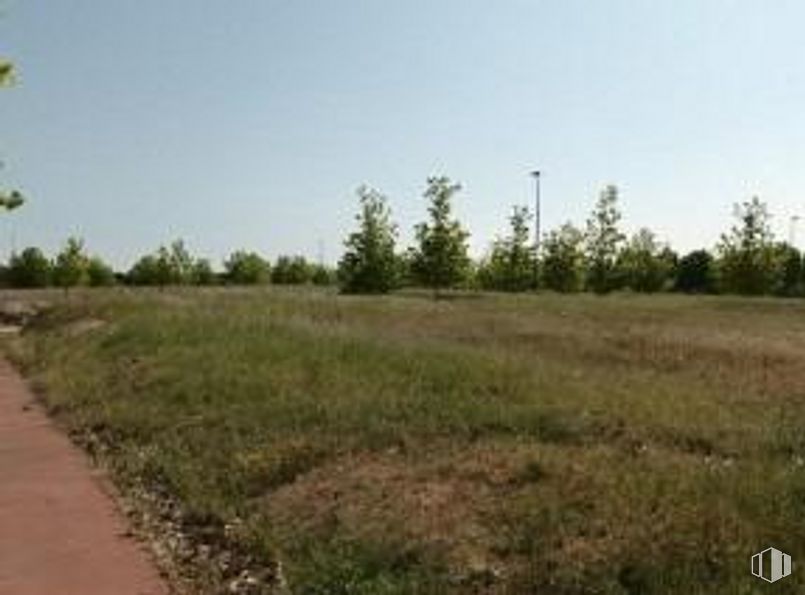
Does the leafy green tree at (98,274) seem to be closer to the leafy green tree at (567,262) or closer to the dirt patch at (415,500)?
the leafy green tree at (567,262)

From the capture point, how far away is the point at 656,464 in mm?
10938

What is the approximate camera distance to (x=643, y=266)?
81.8 meters

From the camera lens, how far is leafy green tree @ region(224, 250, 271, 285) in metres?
103

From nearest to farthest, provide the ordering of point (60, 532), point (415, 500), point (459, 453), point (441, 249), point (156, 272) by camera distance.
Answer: point (415, 500) → point (60, 532) → point (459, 453) → point (441, 249) → point (156, 272)

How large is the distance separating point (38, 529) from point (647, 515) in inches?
218

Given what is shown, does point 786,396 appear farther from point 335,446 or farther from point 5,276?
point 5,276

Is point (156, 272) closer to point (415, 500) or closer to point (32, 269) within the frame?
point (32, 269)

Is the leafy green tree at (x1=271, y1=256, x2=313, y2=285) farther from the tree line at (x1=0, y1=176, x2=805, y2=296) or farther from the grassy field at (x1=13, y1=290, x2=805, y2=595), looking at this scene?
the grassy field at (x1=13, y1=290, x2=805, y2=595)

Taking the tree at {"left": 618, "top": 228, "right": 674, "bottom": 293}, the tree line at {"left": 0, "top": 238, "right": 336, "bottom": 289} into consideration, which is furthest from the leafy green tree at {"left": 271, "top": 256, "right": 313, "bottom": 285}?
the tree at {"left": 618, "top": 228, "right": 674, "bottom": 293}

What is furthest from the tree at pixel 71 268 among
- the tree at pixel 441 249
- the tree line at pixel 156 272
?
the tree at pixel 441 249

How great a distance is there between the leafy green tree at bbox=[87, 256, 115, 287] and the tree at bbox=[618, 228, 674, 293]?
123 feet

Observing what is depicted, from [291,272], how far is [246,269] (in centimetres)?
533

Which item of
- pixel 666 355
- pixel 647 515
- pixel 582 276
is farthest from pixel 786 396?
pixel 582 276

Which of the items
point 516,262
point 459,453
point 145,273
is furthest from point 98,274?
point 459,453
